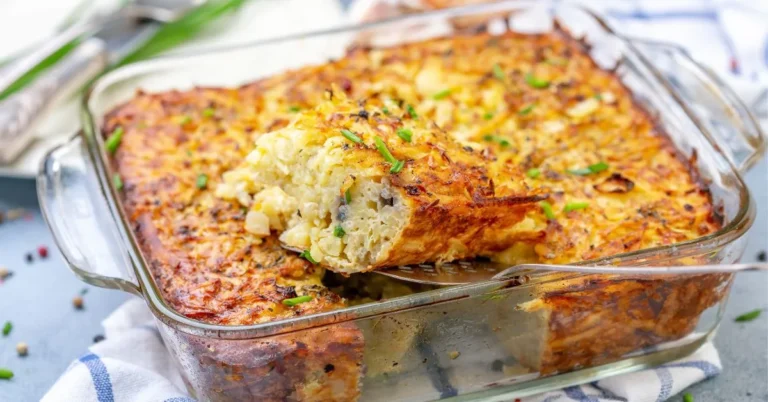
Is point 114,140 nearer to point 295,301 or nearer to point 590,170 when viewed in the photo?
point 295,301

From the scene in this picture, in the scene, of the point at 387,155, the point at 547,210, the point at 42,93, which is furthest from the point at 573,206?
the point at 42,93

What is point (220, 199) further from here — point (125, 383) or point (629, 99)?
point (629, 99)

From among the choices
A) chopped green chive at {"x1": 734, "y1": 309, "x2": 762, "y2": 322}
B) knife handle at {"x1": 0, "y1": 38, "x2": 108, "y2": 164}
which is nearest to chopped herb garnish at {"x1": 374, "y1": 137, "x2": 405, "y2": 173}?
chopped green chive at {"x1": 734, "y1": 309, "x2": 762, "y2": 322}

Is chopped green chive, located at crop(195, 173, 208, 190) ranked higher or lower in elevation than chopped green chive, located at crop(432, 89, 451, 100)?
lower

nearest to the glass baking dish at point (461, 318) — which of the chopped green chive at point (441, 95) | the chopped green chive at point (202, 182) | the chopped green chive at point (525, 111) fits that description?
the chopped green chive at point (202, 182)

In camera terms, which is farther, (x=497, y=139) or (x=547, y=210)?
(x=497, y=139)

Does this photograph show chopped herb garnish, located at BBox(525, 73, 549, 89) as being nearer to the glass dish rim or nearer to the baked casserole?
the baked casserole

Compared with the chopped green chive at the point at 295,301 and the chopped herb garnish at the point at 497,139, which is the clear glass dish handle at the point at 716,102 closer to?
the chopped herb garnish at the point at 497,139
